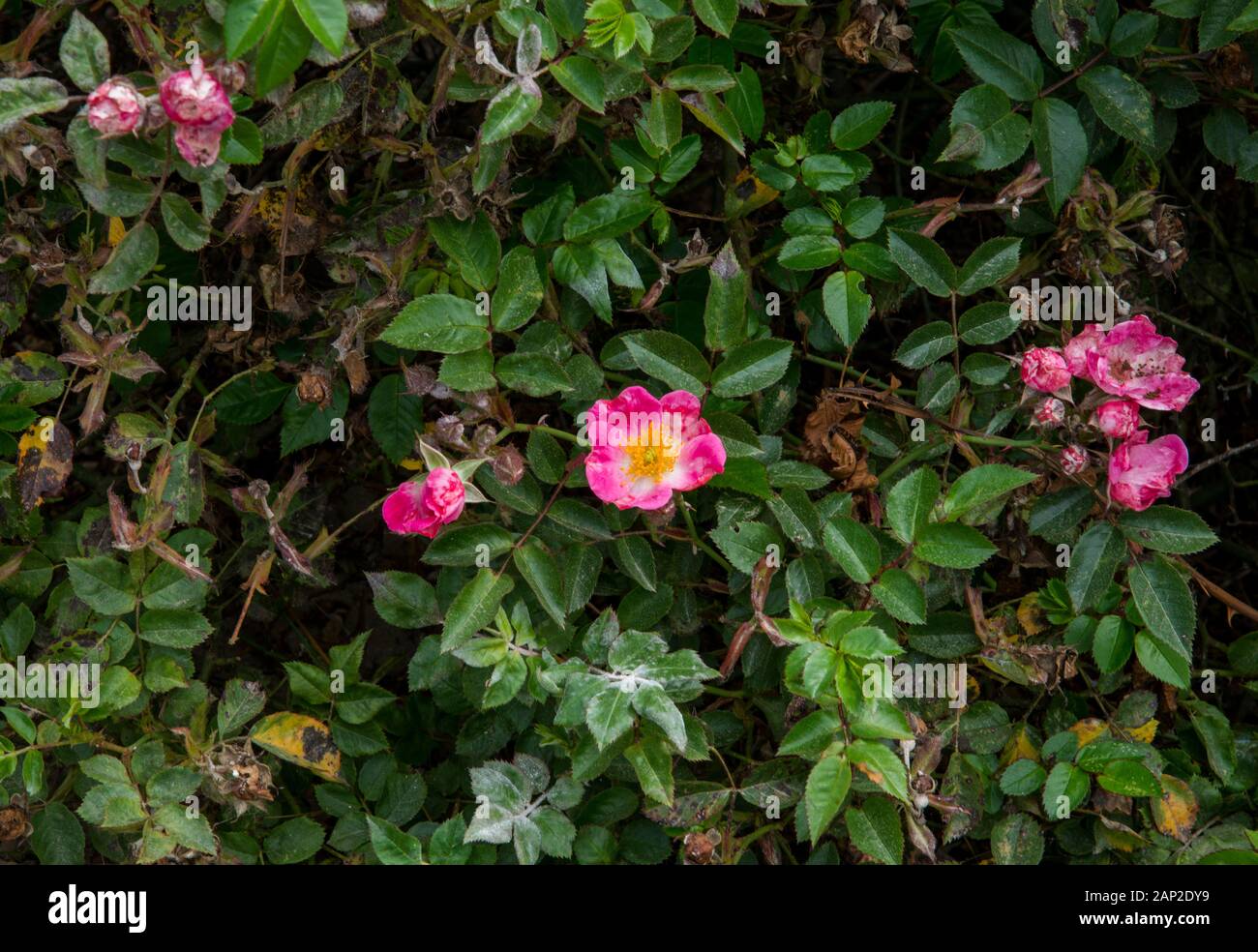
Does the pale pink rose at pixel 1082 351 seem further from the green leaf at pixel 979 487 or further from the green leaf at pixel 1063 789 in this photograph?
the green leaf at pixel 1063 789

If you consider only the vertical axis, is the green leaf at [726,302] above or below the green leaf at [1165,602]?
above

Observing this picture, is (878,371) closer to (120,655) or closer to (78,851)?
(120,655)

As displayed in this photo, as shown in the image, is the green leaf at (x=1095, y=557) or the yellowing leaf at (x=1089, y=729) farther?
the yellowing leaf at (x=1089, y=729)

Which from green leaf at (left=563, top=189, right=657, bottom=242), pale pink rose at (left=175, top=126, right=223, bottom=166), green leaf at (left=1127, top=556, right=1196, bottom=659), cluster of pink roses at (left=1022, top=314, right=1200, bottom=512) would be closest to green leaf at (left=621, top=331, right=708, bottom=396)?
green leaf at (left=563, top=189, right=657, bottom=242)

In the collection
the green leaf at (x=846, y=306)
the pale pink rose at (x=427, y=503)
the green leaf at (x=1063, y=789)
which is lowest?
the green leaf at (x=1063, y=789)

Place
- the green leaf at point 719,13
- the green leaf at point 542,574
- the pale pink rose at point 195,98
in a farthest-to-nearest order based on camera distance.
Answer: the green leaf at point 542,574 < the green leaf at point 719,13 < the pale pink rose at point 195,98

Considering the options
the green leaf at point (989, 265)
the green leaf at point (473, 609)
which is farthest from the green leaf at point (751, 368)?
the green leaf at point (473, 609)

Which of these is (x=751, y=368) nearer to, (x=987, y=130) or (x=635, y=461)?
(x=635, y=461)

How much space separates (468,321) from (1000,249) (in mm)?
838

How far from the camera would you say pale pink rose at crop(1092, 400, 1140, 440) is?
1689mm

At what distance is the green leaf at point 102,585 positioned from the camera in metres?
1.81

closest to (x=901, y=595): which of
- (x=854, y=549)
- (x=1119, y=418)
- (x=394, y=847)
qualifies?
(x=854, y=549)

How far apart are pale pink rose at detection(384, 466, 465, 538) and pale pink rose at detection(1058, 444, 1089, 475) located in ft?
2.91
